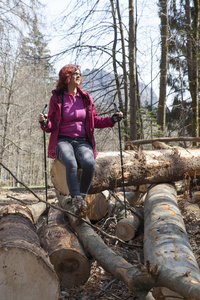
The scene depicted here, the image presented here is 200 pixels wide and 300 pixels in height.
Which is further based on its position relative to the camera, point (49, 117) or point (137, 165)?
point (137, 165)

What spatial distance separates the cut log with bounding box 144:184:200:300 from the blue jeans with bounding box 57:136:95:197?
96cm

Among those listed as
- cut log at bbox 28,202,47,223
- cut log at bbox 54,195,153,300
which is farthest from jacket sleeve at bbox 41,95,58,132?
cut log at bbox 28,202,47,223

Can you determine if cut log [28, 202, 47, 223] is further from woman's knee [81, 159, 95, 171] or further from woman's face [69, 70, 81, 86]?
woman's face [69, 70, 81, 86]

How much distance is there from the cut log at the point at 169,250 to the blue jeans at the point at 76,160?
958 mm

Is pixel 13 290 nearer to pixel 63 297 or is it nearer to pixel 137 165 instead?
pixel 63 297

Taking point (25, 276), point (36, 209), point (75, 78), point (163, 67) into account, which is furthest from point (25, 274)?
point (163, 67)

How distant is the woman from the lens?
12.8ft

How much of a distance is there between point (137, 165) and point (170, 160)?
692mm

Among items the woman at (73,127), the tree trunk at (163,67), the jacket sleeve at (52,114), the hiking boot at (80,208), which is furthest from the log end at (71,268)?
the tree trunk at (163,67)

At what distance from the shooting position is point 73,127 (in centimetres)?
417

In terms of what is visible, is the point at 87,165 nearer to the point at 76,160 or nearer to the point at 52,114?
the point at 76,160

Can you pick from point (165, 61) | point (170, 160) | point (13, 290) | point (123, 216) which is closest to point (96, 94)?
point (165, 61)

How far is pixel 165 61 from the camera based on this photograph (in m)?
9.90

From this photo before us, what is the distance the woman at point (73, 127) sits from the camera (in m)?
3.90
